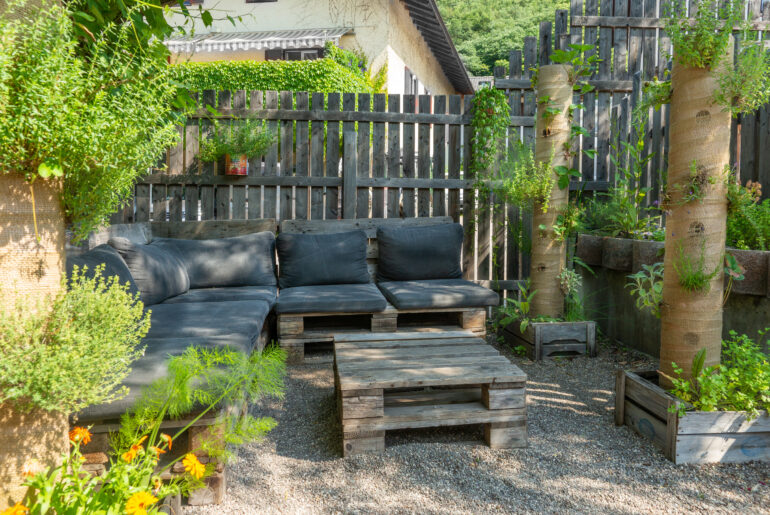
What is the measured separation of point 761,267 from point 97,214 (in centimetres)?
304

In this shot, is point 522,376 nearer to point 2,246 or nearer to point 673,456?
point 673,456

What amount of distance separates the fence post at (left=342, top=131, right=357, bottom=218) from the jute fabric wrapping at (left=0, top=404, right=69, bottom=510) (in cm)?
379

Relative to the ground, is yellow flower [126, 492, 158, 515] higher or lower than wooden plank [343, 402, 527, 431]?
higher

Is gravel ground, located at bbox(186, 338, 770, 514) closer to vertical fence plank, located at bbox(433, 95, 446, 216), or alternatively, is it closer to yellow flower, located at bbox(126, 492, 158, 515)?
yellow flower, located at bbox(126, 492, 158, 515)

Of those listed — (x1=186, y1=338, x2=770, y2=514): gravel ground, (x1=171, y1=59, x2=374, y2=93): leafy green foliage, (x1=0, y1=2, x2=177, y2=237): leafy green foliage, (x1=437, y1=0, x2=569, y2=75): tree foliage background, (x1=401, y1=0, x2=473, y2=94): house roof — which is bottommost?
(x1=186, y1=338, x2=770, y2=514): gravel ground

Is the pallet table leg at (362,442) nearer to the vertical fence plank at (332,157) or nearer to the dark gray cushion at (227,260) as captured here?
the dark gray cushion at (227,260)

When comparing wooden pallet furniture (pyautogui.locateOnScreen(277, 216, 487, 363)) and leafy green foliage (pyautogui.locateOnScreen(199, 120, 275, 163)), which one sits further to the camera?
leafy green foliage (pyautogui.locateOnScreen(199, 120, 275, 163))

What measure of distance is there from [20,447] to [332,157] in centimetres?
401

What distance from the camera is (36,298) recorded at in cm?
133

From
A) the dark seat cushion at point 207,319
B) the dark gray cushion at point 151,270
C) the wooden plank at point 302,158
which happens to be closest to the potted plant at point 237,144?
the wooden plank at point 302,158

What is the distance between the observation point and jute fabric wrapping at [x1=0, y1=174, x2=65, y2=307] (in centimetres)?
129

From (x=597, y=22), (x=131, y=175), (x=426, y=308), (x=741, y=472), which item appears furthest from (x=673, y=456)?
(x=597, y=22)

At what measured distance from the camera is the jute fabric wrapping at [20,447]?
4.28 feet

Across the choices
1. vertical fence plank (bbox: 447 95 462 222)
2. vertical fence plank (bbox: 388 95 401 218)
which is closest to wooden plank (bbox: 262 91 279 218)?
vertical fence plank (bbox: 388 95 401 218)
